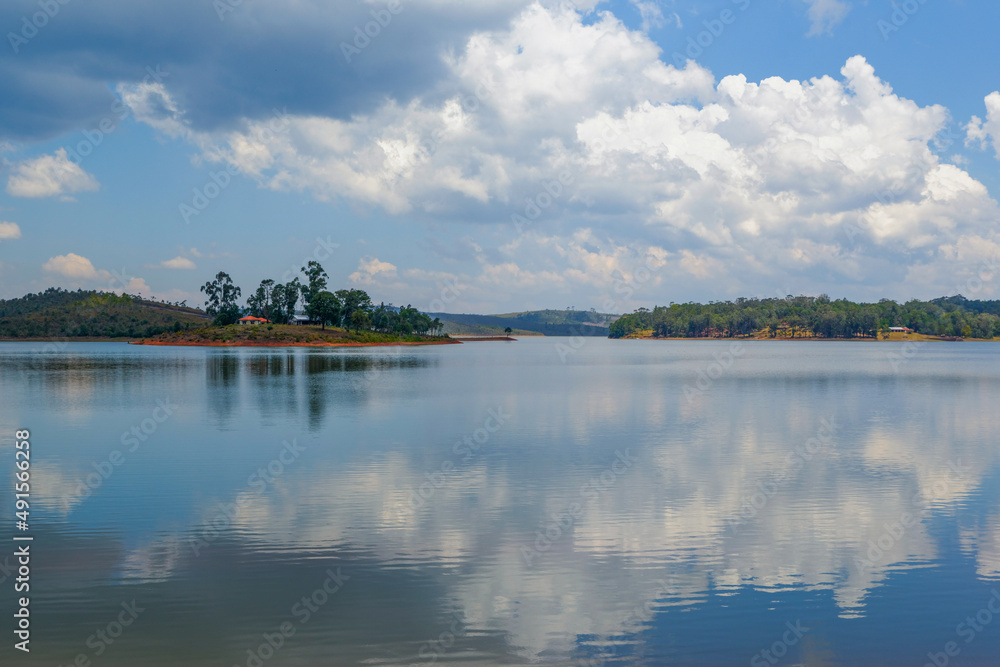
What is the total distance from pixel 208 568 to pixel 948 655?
14.2 meters

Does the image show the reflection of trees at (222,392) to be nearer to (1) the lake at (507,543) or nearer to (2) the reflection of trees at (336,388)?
(1) the lake at (507,543)

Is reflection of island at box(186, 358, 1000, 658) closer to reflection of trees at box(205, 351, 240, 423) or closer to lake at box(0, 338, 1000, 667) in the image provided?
lake at box(0, 338, 1000, 667)

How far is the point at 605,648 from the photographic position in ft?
37.9

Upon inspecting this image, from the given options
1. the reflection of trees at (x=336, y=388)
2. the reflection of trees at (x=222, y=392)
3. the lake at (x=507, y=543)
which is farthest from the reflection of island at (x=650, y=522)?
the reflection of trees at (x=222, y=392)

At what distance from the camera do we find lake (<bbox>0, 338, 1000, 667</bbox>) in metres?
11.8

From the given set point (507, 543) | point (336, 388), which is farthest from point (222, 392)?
point (507, 543)

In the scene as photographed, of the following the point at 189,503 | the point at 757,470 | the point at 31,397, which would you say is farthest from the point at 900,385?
the point at 31,397

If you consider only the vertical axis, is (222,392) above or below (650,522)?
above

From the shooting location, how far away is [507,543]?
16.9 metres

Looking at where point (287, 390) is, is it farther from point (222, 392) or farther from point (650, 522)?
point (650, 522)

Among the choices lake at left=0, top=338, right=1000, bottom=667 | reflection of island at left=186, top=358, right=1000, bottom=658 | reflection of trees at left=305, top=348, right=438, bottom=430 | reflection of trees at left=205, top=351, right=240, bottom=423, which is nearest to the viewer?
lake at left=0, top=338, right=1000, bottom=667

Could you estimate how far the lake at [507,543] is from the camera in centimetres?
1184

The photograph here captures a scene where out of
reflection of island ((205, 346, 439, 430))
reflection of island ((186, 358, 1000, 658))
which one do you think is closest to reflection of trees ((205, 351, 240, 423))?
reflection of island ((205, 346, 439, 430))

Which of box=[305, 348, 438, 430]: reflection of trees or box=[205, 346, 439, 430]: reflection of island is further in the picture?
box=[305, 348, 438, 430]: reflection of trees
